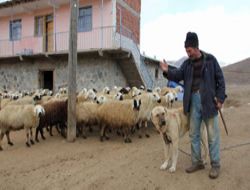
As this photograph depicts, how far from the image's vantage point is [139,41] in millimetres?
19391

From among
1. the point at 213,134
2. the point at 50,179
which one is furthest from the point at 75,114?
the point at 213,134

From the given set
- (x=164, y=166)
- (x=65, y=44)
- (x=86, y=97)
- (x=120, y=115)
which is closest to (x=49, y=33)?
(x=65, y=44)

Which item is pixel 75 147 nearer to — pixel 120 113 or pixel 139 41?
pixel 120 113

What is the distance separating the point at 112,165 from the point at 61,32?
1251 cm

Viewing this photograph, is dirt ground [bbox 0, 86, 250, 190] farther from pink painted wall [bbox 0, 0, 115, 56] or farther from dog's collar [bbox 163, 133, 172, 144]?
pink painted wall [bbox 0, 0, 115, 56]

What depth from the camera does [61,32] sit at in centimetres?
1706

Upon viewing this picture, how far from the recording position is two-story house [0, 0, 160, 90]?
51.3 feet

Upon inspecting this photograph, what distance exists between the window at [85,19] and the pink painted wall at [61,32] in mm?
222

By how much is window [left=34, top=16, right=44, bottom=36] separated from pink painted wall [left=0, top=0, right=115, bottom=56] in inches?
10.0

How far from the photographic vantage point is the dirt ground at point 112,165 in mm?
5027

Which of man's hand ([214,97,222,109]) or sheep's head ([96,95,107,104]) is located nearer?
man's hand ([214,97,222,109])

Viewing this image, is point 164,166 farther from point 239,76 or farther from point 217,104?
point 239,76

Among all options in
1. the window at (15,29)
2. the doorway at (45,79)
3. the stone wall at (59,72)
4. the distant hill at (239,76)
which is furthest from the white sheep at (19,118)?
the distant hill at (239,76)

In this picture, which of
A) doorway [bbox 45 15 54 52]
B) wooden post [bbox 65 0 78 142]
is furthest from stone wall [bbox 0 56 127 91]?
wooden post [bbox 65 0 78 142]
